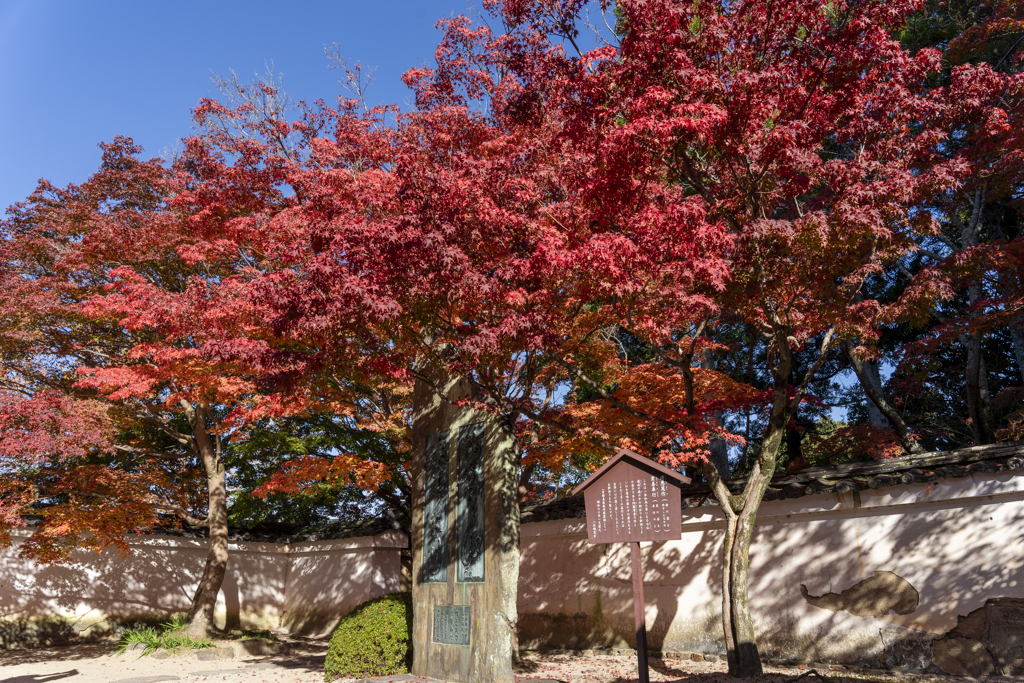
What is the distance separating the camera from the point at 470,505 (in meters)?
8.41

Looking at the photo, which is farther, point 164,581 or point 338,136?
point 164,581

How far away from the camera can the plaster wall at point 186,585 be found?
13.3 m

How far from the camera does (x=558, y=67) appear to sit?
320 inches

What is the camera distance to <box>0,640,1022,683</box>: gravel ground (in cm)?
763

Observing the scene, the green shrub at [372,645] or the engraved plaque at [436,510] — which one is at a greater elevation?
the engraved plaque at [436,510]

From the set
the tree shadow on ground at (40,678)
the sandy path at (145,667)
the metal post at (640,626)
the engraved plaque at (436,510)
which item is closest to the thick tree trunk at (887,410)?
the engraved plaque at (436,510)

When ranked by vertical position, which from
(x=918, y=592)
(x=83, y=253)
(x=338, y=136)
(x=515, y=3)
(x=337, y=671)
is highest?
(x=338, y=136)

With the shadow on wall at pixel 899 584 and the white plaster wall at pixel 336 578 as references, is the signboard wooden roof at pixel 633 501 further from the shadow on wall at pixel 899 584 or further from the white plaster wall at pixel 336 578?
the white plaster wall at pixel 336 578

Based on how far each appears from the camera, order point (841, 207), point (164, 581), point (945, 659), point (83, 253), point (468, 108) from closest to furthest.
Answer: point (841, 207), point (945, 659), point (468, 108), point (83, 253), point (164, 581)

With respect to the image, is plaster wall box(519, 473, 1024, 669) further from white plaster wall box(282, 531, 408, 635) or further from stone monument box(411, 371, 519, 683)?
white plaster wall box(282, 531, 408, 635)

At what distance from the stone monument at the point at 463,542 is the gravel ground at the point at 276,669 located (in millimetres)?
520

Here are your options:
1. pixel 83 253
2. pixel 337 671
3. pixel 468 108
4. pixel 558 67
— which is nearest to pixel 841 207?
pixel 558 67

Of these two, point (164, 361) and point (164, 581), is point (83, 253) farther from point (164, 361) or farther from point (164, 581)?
point (164, 581)

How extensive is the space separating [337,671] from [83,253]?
877 centimetres
